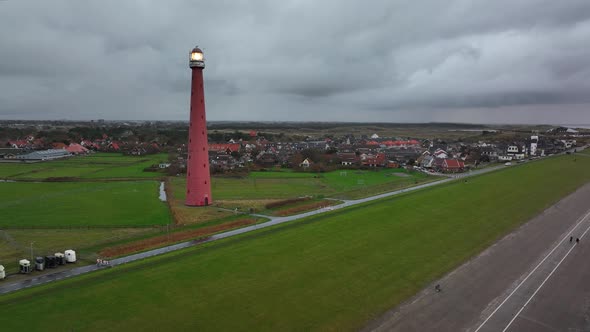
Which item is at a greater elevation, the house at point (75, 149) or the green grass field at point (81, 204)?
the house at point (75, 149)

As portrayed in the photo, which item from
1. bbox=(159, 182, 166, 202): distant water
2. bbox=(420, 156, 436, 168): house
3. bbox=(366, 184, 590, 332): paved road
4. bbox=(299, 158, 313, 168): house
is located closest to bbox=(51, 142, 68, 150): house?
bbox=(159, 182, 166, 202): distant water

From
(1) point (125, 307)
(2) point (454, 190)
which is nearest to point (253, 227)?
(1) point (125, 307)

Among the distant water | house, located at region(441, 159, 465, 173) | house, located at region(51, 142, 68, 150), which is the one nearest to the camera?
the distant water

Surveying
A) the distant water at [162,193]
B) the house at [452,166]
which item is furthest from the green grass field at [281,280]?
the house at [452,166]

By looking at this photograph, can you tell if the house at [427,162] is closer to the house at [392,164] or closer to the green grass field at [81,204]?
the house at [392,164]

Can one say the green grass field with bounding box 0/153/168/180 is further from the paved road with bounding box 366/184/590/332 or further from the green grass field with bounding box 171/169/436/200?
the paved road with bounding box 366/184/590/332

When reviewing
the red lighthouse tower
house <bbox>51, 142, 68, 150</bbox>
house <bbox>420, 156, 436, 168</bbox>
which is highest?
the red lighthouse tower

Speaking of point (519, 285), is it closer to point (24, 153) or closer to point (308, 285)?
point (308, 285)
